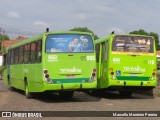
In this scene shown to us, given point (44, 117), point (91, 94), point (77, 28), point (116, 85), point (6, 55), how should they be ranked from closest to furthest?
point (44, 117)
point (116, 85)
point (91, 94)
point (6, 55)
point (77, 28)

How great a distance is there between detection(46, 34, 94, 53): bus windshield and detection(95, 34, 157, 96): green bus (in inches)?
67.2

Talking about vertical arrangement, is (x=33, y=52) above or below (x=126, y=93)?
above

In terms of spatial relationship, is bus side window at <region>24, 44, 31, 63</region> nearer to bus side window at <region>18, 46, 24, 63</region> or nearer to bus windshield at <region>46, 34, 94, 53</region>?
bus side window at <region>18, 46, 24, 63</region>

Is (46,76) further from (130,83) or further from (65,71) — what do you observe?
(130,83)

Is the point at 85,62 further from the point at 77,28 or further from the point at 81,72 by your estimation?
the point at 77,28

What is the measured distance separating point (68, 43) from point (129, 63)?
3.29 meters

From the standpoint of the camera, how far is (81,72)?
17.9m

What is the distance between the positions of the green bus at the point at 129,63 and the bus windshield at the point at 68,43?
171 centimetres

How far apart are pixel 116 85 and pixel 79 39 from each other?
2.92m

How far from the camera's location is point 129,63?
19.7 meters

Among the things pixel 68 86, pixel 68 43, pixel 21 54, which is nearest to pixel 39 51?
pixel 68 43

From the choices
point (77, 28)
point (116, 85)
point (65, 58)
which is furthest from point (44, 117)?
point (77, 28)

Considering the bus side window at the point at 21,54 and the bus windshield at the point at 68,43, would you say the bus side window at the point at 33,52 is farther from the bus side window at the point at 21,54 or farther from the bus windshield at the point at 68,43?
the bus side window at the point at 21,54

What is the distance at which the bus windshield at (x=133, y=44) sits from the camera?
19609mm
